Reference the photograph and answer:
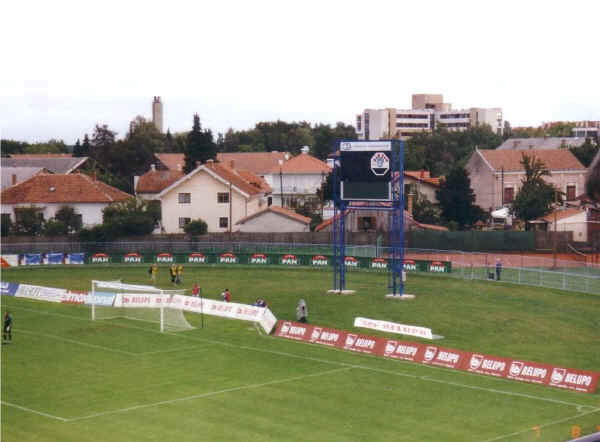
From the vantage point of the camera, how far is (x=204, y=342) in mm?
42844

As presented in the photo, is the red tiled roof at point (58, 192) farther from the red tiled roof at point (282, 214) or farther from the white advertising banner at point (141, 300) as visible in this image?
the white advertising banner at point (141, 300)

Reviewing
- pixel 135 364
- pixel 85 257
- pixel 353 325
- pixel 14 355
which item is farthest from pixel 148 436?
pixel 85 257

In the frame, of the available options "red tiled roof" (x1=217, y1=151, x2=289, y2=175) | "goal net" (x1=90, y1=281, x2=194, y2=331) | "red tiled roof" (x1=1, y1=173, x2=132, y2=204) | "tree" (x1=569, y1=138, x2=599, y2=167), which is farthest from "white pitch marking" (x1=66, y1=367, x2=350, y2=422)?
"red tiled roof" (x1=217, y1=151, x2=289, y2=175)

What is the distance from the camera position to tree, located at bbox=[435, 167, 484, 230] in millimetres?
100438

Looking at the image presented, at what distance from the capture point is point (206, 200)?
9606 cm

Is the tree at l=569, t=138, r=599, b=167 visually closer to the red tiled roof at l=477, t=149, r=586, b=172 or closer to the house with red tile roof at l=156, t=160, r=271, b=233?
the red tiled roof at l=477, t=149, r=586, b=172

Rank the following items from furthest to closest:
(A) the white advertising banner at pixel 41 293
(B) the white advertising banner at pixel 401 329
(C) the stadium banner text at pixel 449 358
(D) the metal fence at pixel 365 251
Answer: (D) the metal fence at pixel 365 251
(A) the white advertising banner at pixel 41 293
(B) the white advertising banner at pixel 401 329
(C) the stadium banner text at pixel 449 358

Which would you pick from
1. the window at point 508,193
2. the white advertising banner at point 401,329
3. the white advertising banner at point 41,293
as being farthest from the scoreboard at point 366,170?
the window at point 508,193

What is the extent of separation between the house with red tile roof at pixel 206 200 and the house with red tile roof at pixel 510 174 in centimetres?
3524

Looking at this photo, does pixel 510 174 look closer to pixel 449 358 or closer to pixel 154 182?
pixel 154 182

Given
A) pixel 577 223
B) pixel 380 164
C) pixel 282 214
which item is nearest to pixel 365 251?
pixel 282 214

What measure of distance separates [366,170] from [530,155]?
67049 mm

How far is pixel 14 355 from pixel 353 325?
58.2ft

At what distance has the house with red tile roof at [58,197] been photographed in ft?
307
